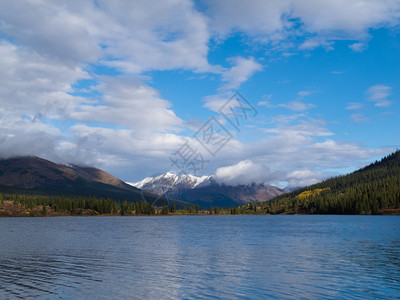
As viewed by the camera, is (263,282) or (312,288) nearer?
(312,288)

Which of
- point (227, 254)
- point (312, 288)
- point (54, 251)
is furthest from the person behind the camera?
point (54, 251)

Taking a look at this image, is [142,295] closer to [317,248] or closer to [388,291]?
Result: [388,291]

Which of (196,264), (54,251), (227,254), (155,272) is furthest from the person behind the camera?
(54,251)

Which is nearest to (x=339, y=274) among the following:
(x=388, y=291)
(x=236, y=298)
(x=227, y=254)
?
(x=388, y=291)

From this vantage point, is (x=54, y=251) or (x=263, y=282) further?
(x=54, y=251)

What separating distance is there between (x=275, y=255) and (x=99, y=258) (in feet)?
106

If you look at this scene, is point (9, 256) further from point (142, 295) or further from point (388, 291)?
point (388, 291)

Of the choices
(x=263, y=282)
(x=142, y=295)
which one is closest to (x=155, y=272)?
(x=142, y=295)

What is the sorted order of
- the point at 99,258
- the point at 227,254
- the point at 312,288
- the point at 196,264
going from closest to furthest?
the point at 312,288, the point at 196,264, the point at 99,258, the point at 227,254

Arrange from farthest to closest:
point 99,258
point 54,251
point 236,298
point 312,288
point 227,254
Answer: point 54,251 → point 227,254 → point 99,258 → point 312,288 → point 236,298

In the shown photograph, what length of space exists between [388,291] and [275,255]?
27.8 meters

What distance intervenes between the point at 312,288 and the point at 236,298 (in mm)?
9687

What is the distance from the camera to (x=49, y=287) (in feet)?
130

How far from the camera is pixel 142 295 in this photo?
118ft
